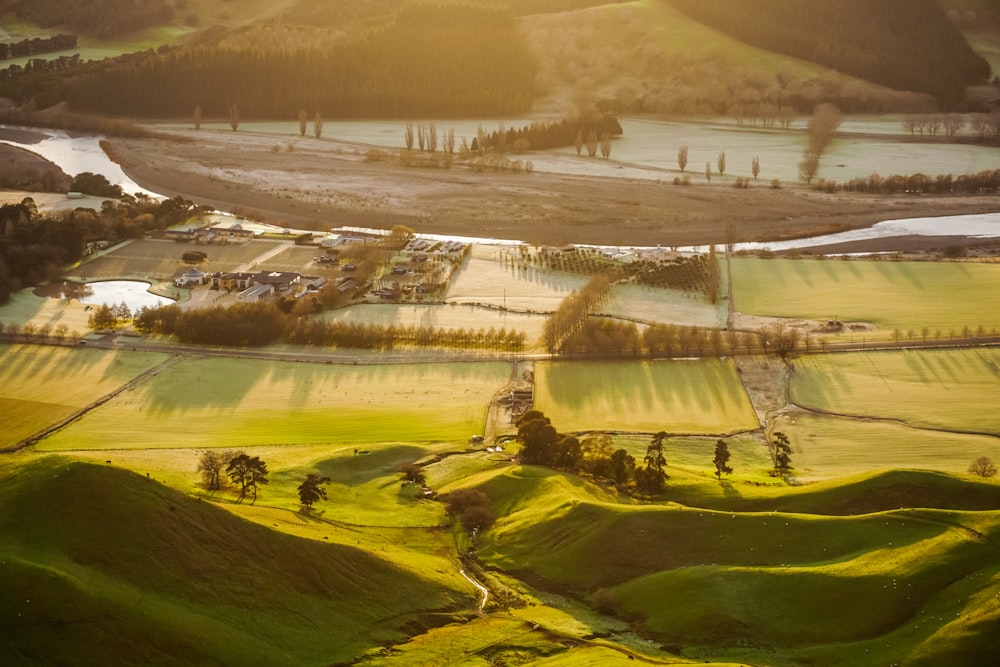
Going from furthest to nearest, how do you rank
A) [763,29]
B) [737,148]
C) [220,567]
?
[763,29] → [737,148] → [220,567]

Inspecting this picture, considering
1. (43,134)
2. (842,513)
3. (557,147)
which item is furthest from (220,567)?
(43,134)

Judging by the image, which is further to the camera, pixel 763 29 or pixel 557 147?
pixel 763 29

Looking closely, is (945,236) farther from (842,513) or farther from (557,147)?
(842,513)

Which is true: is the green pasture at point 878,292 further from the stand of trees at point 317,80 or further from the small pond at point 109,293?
the stand of trees at point 317,80

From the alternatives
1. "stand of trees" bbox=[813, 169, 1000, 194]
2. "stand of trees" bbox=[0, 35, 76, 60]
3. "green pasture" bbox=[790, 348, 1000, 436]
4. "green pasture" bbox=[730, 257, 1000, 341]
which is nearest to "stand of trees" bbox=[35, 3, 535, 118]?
"stand of trees" bbox=[0, 35, 76, 60]

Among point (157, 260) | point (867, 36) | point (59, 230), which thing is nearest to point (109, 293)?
point (157, 260)

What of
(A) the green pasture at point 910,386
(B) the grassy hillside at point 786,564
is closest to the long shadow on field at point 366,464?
(B) the grassy hillside at point 786,564
